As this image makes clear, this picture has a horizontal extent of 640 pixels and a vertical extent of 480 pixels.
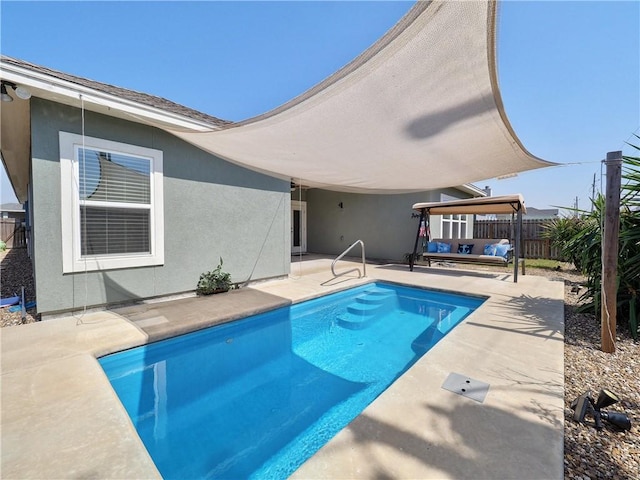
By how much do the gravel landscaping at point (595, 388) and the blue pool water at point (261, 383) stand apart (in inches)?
62.6

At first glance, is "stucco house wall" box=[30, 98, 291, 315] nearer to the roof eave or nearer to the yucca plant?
the roof eave

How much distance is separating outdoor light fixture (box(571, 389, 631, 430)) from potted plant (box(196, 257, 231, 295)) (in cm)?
543

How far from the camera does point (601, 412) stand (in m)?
2.00

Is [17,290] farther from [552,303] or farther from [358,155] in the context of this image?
[552,303]

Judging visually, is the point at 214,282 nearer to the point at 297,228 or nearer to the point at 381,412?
the point at 381,412

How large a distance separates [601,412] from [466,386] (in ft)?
2.83

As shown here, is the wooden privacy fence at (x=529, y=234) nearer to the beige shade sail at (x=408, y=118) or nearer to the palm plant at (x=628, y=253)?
the palm plant at (x=628, y=253)

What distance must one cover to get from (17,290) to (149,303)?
336cm

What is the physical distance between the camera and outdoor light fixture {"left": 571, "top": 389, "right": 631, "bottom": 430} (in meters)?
1.90

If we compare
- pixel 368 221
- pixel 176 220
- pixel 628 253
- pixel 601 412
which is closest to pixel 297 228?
pixel 368 221

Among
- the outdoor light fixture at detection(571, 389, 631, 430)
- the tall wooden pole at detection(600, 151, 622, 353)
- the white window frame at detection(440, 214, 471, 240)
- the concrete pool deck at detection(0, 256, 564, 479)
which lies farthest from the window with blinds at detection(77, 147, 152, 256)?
the white window frame at detection(440, 214, 471, 240)

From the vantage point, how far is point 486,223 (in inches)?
558

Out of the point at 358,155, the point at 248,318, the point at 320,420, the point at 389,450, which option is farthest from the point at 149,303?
the point at 389,450

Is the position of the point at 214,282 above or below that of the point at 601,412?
above
